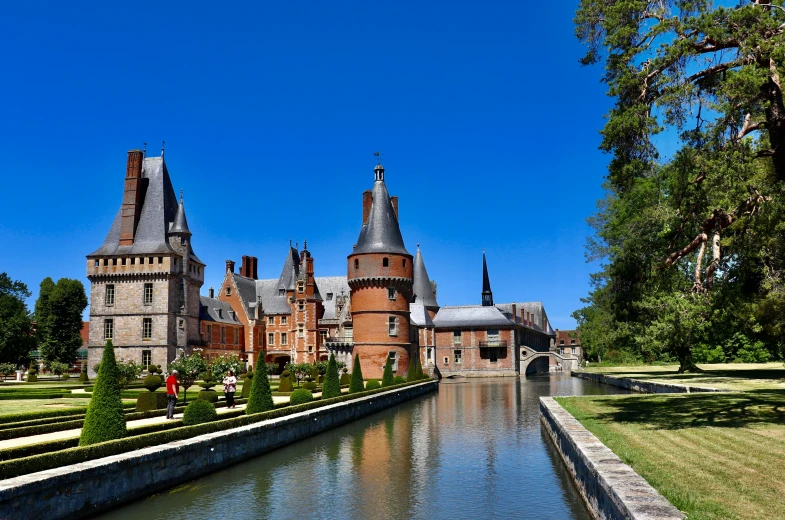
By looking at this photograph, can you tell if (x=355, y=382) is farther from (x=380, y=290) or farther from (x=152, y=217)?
(x=152, y=217)

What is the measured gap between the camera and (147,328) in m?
48.7

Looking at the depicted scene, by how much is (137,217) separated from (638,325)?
37.9 m

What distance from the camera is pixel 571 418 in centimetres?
1605

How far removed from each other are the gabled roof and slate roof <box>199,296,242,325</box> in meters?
8.62

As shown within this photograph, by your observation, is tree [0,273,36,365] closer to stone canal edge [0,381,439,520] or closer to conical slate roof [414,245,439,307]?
conical slate roof [414,245,439,307]

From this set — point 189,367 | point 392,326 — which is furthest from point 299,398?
point 392,326

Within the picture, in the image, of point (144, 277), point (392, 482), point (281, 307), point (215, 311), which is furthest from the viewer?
point (281, 307)

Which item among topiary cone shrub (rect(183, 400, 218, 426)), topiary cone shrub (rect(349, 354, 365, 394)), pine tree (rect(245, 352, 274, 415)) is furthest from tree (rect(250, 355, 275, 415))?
topiary cone shrub (rect(349, 354, 365, 394))

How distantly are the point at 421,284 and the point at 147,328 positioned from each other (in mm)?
27208

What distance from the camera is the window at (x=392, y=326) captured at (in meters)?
42.9

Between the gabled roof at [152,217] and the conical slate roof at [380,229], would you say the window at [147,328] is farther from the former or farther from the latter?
the conical slate roof at [380,229]

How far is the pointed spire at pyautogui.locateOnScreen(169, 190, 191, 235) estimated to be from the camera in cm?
5012

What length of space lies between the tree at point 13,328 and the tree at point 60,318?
1455 millimetres

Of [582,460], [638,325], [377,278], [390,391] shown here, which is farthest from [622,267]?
[582,460]
